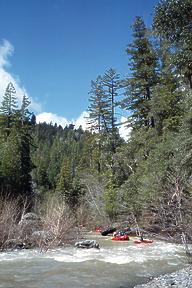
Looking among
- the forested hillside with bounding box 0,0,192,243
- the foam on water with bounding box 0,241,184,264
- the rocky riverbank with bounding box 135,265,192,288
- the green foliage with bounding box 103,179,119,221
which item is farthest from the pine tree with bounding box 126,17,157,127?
the rocky riverbank with bounding box 135,265,192,288

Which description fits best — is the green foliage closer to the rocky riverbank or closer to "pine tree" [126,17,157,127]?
"pine tree" [126,17,157,127]

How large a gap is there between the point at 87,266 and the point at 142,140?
624 inches

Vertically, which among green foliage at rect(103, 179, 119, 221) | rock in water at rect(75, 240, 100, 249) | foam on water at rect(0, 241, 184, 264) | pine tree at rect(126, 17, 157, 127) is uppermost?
pine tree at rect(126, 17, 157, 127)

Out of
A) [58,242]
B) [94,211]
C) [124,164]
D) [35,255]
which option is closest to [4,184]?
[94,211]

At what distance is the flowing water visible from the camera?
11.1 metres

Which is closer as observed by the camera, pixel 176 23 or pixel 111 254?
pixel 176 23

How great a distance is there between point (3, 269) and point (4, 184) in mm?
19820

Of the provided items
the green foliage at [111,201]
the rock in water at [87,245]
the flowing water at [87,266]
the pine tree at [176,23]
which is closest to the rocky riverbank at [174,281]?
the flowing water at [87,266]

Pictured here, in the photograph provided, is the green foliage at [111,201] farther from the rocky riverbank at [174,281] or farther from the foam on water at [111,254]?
the rocky riverbank at [174,281]

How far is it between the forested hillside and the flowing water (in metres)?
1.55

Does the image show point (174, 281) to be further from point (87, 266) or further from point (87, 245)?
point (87, 245)

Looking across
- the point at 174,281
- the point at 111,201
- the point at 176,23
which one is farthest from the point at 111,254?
the point at 111,201

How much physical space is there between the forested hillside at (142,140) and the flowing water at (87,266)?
1546 mm

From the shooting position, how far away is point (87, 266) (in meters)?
13.7
